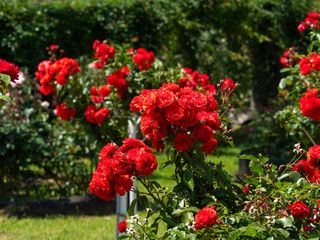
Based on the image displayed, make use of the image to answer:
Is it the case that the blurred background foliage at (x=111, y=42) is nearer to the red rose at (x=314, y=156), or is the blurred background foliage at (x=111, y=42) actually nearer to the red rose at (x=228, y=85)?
the red rose at (x=228, y=85)

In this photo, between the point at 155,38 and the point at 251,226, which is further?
the point at 155,38

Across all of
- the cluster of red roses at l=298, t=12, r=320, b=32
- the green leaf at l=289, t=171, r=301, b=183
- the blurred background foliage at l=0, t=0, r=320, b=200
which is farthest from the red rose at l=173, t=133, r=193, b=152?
the blurred background foliage at l=0, t=0, r=320, b=200

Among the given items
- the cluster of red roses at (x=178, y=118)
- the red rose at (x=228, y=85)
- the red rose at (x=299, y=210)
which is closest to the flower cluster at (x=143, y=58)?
the red rose at (x=228, y=85)

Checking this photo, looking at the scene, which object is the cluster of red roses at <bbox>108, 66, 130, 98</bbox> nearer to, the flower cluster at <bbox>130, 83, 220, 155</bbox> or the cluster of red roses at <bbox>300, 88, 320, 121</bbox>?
the cluster of red roses at <bbox>300, 88, 320, 121</bbox>

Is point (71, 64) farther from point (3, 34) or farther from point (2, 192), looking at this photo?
point (3, 34)

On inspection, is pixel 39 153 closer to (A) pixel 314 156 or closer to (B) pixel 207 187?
(B) pixel 207 187

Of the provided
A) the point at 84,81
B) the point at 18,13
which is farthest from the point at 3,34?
the point at 84,81

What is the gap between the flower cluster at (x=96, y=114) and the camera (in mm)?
3523

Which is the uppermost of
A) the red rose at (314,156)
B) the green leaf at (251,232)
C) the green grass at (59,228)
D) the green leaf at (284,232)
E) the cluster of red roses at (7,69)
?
the cluster of red roses at (7,69)

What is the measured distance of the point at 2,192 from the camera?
520 centimetres

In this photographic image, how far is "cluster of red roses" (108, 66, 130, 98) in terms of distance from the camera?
346cm

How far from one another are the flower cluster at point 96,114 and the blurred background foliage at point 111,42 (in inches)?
61.1

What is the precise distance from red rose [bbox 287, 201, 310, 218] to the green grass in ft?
8.30

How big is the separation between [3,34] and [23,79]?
1.00 m
